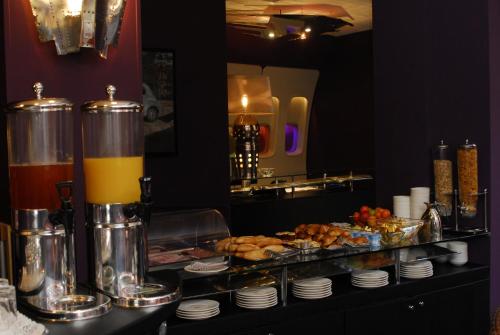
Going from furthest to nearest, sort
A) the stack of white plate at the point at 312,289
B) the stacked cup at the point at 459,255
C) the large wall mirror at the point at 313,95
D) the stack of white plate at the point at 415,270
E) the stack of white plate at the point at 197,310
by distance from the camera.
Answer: the large wall mirror at the point at 313,95 → the stacked cup at the point at 459,255 → the stack of white plate at the point at 415,270 → the stack of white plate at the point at 312,289 → the stack of white plate at the point at 197,310

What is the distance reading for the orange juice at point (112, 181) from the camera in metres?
2.45

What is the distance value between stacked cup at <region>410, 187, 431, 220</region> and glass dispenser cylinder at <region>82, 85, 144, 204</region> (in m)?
2.51

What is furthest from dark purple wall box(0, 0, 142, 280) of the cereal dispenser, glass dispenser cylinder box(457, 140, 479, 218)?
the cereal dispenser

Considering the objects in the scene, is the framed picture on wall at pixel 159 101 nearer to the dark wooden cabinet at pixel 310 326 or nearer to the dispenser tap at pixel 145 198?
the dark wooden cabinet at pixel 310 326

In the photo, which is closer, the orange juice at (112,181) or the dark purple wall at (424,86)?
the orange juice at (112,181)

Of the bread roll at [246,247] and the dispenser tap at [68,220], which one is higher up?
the dispenser tap at [68,220]

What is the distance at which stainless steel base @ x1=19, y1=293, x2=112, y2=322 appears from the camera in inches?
84.4

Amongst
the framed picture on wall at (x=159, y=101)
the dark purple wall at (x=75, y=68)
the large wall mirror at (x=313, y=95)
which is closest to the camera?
the dark purple wall at (x=75, y=68)

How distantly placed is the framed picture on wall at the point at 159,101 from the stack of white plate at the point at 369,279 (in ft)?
10.9

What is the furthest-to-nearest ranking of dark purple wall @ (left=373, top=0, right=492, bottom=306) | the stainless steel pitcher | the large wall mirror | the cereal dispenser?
1. the large wall mirror
2. the cereal dispenser
3. dark purple wall @ (left=373, top=0, right=492, bottom=306)
4. the stainless steel pitcher

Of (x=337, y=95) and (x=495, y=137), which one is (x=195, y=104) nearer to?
(x=495, y=137)

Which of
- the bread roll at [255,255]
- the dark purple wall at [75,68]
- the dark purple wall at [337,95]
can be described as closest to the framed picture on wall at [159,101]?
the bread roll at [255,255]

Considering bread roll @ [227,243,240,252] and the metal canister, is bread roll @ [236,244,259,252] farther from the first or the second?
the metal canister

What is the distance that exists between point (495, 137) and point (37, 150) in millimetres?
3086
